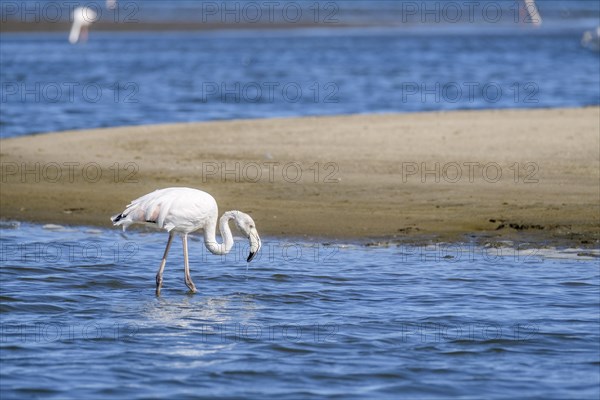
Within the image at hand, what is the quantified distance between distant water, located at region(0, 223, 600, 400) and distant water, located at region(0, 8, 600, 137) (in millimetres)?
9918

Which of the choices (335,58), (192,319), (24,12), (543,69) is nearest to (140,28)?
(24,12)

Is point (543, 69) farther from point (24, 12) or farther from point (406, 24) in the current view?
point (24, 12)

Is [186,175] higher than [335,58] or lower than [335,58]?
lower

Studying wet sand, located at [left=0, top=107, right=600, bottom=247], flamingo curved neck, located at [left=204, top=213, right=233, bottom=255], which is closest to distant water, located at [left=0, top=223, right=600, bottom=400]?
flamingo curved neck, located at [left=204, top=213, right=233, bottom=255]

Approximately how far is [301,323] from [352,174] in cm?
576

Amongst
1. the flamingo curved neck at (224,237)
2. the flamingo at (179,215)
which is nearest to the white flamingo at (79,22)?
the flamingo curved neck at (224,237)

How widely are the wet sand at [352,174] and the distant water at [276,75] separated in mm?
4361

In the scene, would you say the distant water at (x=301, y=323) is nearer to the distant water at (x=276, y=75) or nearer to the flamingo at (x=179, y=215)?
the flamingo at (x=179, y=215)

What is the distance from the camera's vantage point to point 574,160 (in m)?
15.0

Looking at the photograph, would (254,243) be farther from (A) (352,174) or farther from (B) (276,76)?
(B) (276,76)

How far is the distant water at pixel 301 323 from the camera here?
25.8ft

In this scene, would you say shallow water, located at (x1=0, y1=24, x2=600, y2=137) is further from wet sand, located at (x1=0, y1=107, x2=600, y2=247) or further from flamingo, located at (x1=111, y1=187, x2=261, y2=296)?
flamingo, located at (x1=111, y1=187, x2=261, y2=296)

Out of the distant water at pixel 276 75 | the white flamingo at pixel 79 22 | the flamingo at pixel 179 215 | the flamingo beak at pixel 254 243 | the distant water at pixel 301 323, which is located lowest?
the distant water at pixel 301 323

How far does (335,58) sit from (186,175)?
26.8m
